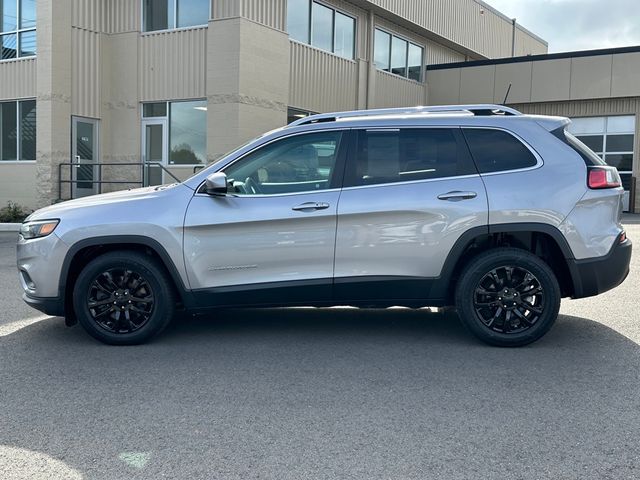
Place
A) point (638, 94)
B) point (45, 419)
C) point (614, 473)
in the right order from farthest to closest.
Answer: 1. point (638, 94)
2. point (45, 419)
3. point (614, 473)

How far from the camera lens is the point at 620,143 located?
24.4 metres

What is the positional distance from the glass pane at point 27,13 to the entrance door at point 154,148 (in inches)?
177

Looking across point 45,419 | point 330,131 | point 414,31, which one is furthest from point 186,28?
point 45,419

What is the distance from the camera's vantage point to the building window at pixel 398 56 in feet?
75.1

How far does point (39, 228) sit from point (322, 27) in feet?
52.7

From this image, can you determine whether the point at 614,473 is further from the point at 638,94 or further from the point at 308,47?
the point at 638,94

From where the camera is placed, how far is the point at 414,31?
81.6ft

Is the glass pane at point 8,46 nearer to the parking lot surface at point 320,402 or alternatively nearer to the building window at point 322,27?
the building window at point 322,27

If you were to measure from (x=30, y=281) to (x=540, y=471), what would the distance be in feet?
14.3

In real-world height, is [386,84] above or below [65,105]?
above

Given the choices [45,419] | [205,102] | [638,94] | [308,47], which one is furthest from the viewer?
[638,94]

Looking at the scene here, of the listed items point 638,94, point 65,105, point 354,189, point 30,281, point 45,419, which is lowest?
point 45,419

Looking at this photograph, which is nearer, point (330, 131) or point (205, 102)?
point (330, 131)

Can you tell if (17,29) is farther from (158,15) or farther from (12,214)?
(12,214)
